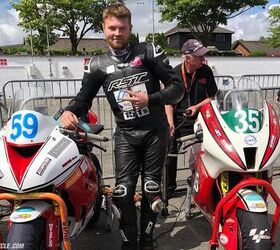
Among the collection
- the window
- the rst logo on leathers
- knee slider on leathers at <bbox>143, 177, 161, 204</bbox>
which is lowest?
knee slider on leathers at <bbox>143, 177, 161, 204</bbox>

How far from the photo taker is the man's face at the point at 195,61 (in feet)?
14.2

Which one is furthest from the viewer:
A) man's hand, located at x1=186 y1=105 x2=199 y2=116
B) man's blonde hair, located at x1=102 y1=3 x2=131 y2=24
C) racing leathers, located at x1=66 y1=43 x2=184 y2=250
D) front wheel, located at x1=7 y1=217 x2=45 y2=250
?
man's hand, located at x1=186 y1=105 x2=199 y2=116

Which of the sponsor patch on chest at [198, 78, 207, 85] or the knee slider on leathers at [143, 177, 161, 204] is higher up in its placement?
the sponsor patch on chest at [198, 78, 207, 85]

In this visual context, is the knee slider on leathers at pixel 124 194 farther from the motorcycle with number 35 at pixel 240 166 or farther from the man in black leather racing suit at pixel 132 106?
the motorcycle with number 35 at pixel 240 166

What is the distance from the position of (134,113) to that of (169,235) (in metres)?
1.46

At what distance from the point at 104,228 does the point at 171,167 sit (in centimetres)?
127

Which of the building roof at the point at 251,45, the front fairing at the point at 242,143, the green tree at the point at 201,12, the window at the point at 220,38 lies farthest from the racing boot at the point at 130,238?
the building roof at the point at 251,45

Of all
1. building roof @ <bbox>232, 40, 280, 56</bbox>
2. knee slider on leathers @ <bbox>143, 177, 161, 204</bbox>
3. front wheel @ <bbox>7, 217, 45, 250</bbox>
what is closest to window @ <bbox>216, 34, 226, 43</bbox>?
building roof @ <bbox>232, 40, 280, 56</bbox>

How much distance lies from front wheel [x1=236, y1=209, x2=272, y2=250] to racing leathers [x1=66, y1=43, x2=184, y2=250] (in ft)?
2.84

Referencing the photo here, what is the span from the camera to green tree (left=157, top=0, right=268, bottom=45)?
36094 millimetres

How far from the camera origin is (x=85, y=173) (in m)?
2.95

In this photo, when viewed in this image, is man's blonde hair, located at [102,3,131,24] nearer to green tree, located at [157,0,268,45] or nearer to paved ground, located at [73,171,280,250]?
paved ground, located at [73,171,280,250]

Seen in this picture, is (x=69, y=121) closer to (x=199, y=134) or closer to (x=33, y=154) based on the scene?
(x=33, y=154)

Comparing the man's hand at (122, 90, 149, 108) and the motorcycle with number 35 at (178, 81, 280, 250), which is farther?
the man's hand at (122, 90, 149, 108)
